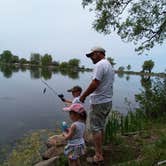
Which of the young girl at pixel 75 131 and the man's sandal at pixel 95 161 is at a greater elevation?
the young girl at pixel 75 131

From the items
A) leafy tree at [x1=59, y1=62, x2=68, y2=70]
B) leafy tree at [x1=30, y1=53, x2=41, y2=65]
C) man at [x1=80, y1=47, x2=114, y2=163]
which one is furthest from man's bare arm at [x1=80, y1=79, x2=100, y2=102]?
leafy tree at [x1=30, y1=53, x2=41, y2=65]

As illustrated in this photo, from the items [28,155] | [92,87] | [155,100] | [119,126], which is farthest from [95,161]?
[155,100]

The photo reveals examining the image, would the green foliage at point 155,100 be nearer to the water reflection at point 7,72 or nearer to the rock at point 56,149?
the rock at point 56,149

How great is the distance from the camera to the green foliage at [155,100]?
11.8 metres

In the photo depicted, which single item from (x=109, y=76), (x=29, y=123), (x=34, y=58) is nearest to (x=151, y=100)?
(x=109, y=76)

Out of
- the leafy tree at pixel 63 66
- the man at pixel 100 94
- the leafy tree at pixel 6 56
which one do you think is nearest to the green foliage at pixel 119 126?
the man at pixel 100 94

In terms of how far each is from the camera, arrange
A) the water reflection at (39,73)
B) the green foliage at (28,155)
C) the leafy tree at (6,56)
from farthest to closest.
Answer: the leafy tree at (6,56)
the water reflection at (39,73)
the green foliage at (28,155)

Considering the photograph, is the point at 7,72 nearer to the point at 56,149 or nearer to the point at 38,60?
the point at 38,60

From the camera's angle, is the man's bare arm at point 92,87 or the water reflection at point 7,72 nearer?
the man's bare arm at point 92,87

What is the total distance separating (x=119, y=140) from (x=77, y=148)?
2359 millimetres

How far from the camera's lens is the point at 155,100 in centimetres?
1195

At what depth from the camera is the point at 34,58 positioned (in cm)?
13388

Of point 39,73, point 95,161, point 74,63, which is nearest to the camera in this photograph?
point 95,161

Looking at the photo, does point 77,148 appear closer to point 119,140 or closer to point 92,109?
point 92,109
